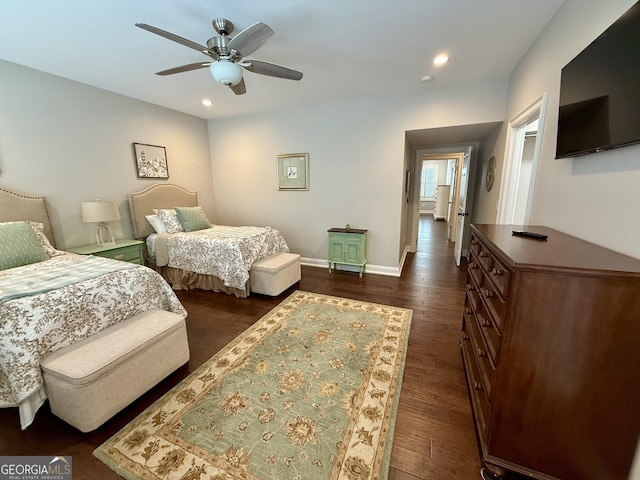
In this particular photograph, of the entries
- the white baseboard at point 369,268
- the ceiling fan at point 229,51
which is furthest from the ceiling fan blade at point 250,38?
the white baseboard at point 369,268

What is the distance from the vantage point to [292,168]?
14.2 ft

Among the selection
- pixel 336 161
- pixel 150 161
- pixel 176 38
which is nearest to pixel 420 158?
pixel 336 161

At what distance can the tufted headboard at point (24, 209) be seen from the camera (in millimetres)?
2557

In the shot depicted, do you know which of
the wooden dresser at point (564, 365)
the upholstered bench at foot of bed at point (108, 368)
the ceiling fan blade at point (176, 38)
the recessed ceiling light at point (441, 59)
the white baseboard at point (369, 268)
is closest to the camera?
the wooden dresser at point (564, 365)

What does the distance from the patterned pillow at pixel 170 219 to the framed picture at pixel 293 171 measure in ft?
5.74

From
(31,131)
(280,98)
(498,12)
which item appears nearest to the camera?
(498,12)

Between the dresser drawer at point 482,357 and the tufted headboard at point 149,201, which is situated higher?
the tufted headboard at point 149,201

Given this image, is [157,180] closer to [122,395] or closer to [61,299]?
[61,299]

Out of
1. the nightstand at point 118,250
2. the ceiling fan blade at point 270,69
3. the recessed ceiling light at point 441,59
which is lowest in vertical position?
the nightstand at point 118,250

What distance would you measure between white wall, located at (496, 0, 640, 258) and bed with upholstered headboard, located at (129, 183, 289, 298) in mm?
2908

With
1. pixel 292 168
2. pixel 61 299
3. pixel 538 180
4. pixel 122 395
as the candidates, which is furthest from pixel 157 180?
pixel 538 180

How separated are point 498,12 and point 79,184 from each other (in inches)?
182

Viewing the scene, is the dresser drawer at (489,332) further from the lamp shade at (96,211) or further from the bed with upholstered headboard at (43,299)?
the lamp shade at (96,211)

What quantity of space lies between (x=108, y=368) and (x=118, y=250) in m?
2.30
